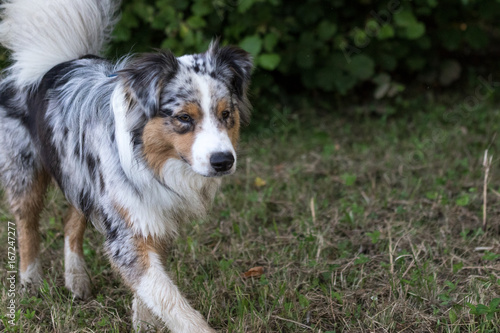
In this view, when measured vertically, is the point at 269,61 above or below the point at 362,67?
above

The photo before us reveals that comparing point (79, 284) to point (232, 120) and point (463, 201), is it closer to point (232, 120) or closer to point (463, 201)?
point (232, 120)

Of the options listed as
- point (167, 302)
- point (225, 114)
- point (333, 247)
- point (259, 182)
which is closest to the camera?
point (167, 302)

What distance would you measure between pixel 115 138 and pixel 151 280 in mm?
723

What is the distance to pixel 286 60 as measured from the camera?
602cm

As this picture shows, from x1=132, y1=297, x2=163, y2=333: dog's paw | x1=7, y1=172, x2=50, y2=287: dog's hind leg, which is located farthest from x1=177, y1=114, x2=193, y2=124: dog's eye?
x1=7, y1=172, x2=50, y2=287: dog's hind leg

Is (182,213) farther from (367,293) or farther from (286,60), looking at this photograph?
(286,60)

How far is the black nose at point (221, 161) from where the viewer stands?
2.61 metres

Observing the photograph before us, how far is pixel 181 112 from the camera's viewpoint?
272 centimetres

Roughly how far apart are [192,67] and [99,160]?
680mm

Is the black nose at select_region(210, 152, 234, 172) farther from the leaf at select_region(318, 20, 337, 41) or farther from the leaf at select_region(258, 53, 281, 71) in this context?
the leaf at select_region(318, 20, 337, 41)

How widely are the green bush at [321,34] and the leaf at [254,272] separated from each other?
235 centimetres

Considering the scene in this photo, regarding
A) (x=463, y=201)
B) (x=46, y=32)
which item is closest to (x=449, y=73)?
(x=463, y=201)

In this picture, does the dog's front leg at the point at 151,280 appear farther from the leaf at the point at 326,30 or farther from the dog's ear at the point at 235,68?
the leaf at the point at 326,30

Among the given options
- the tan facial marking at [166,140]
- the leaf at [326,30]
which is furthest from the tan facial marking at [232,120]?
the leaf at [326,30]
